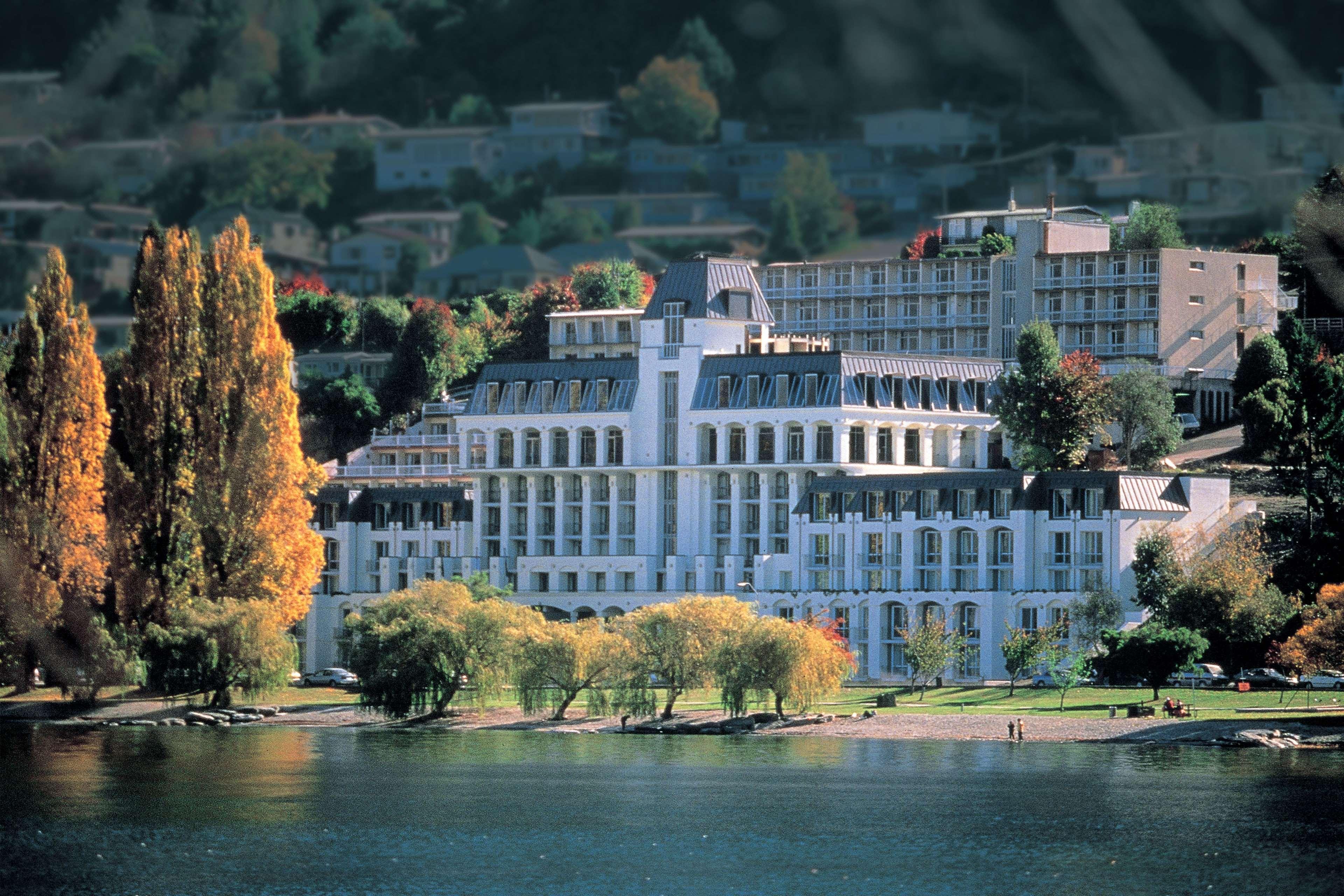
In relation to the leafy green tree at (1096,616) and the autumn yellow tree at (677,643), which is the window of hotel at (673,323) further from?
the leafy green tree at (1096,616)

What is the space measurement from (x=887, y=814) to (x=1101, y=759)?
25.3m

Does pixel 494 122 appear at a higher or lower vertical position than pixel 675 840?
higher

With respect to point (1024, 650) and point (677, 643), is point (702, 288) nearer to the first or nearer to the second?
point (677, 643)

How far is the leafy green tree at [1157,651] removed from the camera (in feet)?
429

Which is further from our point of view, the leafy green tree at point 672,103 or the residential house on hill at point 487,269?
the residential house on hill at point 487,269

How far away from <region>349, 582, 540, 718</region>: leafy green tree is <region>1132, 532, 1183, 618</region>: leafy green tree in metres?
40.4

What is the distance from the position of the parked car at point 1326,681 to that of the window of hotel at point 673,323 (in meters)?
59.1

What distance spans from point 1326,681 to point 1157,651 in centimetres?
1325

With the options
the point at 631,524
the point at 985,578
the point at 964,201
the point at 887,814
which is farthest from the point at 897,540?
the point at 964,201

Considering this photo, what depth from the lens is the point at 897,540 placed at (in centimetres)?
15688

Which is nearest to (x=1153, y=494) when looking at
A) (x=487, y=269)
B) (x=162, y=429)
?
(x=162, y=429)

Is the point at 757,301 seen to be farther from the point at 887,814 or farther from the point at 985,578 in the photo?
the point at 887,814

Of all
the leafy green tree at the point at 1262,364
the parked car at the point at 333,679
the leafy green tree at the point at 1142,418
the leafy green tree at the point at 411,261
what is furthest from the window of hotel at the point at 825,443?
the leafy green tree at the point at 411,261

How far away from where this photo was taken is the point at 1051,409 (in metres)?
172
